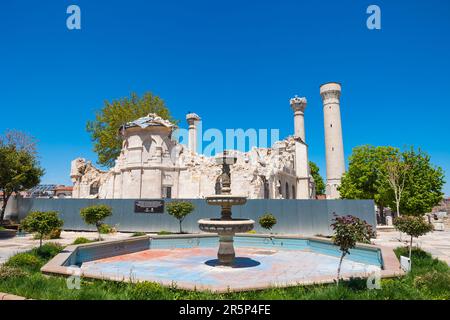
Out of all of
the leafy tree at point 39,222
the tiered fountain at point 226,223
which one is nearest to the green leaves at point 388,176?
the tiered fountain at point 226,223

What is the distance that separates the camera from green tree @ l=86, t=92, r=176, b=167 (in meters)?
48.2

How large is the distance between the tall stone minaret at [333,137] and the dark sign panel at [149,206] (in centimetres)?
4348

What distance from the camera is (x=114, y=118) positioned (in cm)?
4869

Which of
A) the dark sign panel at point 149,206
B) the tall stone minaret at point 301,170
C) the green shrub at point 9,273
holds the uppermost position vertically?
the tall stone minaret at point 301,170

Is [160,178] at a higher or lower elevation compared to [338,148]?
lower

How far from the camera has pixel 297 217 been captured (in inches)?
897

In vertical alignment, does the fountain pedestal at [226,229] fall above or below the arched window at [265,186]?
below

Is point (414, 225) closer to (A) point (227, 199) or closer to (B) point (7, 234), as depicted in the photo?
(A) point (227, 199)

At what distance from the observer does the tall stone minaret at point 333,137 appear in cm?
6056

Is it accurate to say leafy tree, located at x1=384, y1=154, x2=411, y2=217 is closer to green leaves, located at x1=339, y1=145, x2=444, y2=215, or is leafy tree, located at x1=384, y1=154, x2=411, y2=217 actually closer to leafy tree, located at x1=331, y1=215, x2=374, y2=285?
green leaves, located at x1=339, y1=145, x2=444, y2=215

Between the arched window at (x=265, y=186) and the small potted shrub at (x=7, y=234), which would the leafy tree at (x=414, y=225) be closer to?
the arched window at (x=265, y=186)

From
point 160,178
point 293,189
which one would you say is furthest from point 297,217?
point 293,189
